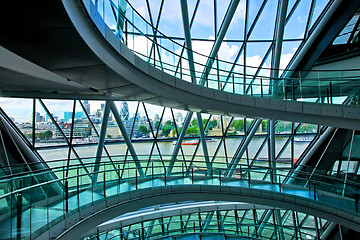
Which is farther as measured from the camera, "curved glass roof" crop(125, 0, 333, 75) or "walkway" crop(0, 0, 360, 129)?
"curved glass roof" crop(125, 0, 333, 75)

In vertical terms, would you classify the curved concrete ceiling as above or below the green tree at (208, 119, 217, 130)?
below

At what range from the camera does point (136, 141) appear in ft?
85.7

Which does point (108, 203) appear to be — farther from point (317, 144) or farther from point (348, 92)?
point (317, 144)

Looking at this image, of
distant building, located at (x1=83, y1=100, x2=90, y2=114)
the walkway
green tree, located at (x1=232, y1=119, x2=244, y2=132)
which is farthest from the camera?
green tree, located at (x1=232, y1=119, x2=244, y2=132)

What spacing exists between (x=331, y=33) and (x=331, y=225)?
17192mm

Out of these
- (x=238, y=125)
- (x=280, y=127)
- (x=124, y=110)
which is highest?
(x=124, y=110)

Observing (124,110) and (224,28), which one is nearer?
(224,28)

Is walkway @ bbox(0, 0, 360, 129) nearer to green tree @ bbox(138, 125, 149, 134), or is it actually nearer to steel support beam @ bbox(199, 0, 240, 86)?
steel support beam @ bbox(199, 0, 240, 86)

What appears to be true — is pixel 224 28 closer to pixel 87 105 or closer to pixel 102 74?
pixel 102 74

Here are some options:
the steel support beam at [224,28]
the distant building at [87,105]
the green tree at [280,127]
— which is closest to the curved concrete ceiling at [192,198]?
the steel support beam at [224,28]

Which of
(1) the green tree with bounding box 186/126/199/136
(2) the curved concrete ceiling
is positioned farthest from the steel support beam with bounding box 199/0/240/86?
(1) the green tree with bounding box 186/126/199/136

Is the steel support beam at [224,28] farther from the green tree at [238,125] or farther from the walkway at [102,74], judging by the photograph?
the green tree at [238,125]

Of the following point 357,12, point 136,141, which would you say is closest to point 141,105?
point 136,141

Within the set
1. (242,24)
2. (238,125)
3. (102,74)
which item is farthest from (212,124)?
(102,74)
